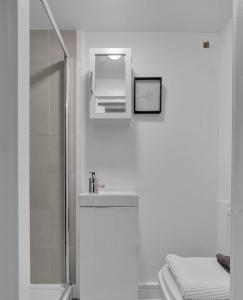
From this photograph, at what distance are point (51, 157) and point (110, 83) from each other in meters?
0.73

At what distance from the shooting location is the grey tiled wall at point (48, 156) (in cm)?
154

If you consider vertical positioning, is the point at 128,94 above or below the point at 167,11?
below

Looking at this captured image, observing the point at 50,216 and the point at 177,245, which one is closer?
the point at 50,216

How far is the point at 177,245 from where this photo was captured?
7.93 feet

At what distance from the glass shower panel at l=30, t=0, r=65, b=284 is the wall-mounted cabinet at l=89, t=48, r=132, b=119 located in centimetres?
24

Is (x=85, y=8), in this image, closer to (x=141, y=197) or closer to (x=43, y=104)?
(x=43, y=104)

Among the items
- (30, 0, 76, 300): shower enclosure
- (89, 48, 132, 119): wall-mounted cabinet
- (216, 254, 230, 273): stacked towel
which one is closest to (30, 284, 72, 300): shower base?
(30, 0, 76, 300): shower enclosure

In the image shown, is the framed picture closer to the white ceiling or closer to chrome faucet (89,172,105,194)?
the white ceiling

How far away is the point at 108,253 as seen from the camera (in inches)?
82.1

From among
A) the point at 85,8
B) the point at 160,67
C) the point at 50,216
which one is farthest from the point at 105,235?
the point at 85,8

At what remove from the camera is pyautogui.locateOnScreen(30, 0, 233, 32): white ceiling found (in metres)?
2.00

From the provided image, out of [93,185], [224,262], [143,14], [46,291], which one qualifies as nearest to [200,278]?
[224,262]

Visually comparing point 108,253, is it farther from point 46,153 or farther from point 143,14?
point 143,14

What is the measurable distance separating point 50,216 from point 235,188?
4.78 feet
